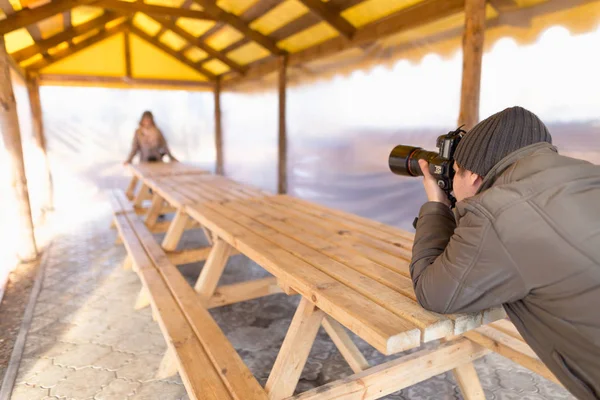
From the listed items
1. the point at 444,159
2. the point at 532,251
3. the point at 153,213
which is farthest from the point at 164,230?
the point at 532,251

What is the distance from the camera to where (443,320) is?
92 cm

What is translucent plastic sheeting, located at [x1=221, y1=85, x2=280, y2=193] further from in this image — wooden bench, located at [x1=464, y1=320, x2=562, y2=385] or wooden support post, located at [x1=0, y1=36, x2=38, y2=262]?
wooden bench, located at [x1=464, y1=320, x2=562, y2=385]

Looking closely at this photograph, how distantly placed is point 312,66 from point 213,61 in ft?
9.34

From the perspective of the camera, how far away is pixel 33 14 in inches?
148

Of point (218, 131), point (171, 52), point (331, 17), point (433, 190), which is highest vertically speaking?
point (171, 52)

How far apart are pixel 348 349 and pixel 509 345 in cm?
61

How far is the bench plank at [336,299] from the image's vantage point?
0.87m

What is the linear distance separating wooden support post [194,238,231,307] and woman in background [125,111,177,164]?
11.7 ft

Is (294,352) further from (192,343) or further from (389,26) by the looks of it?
(389,26)

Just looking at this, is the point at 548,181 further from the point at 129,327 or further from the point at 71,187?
the point at 71,187

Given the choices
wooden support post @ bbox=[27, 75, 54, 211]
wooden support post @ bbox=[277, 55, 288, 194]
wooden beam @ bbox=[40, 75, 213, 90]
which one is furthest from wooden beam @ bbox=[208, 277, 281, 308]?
wooden beam @ bbox=[40, 75, 213, 90]

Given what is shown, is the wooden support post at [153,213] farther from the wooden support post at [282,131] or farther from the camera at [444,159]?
the camera at [444,159]

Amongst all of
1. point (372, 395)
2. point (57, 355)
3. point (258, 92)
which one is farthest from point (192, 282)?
point (258, 92)

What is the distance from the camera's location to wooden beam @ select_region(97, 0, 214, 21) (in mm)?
4441
